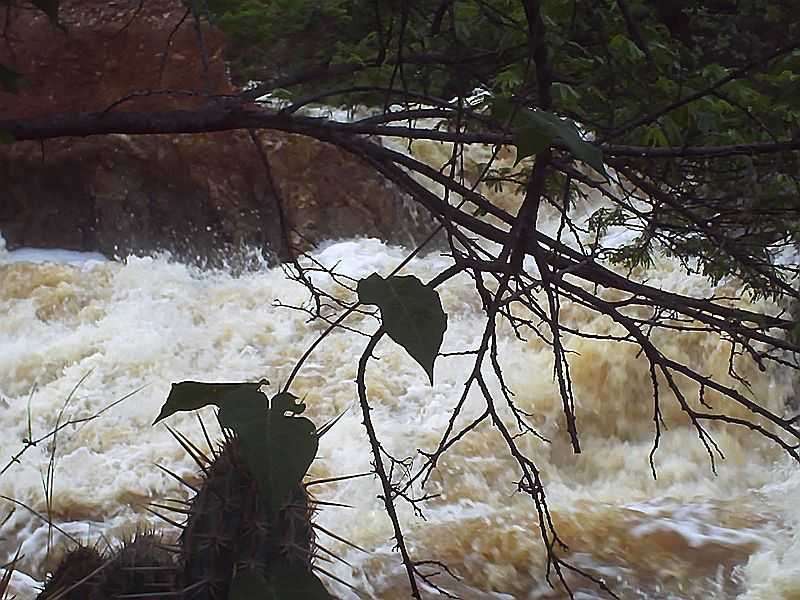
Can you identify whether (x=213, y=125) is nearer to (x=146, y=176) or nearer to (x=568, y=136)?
(x=568, y=136)

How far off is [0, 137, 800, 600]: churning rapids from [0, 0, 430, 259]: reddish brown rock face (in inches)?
14.0

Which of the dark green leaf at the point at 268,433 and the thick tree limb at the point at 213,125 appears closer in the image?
the dark green leaf at the point at 268,433

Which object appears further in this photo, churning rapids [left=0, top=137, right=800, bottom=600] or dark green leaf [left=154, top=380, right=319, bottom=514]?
churning rapids [left=0, top=137, right=800, bottom=600]

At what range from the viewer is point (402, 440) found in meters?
4.58

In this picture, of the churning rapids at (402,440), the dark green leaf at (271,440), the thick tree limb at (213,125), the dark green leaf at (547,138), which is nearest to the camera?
the dark green leaf at (271,440)

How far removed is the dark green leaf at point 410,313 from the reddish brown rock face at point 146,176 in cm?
595

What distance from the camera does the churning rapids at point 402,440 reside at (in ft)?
12.1

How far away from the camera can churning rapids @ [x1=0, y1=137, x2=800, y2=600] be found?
3674 millimetres

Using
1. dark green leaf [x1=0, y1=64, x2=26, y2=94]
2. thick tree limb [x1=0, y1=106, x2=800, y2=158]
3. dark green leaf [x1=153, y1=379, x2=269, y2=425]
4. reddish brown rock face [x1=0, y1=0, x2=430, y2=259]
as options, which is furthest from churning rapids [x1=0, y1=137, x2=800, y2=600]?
dark green leaf [x1=153, y1=379, x2=269, y2=425]

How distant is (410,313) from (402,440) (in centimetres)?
399

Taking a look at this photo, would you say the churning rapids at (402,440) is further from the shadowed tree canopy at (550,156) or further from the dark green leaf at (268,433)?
the dark green leaf at (268,433)

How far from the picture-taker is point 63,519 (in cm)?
396

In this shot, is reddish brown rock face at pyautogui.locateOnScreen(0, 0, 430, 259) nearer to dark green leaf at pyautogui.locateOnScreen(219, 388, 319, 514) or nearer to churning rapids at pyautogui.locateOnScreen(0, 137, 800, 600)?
churning rapids at pyautogui.locateOnScreen(0, 137, 800, 600)

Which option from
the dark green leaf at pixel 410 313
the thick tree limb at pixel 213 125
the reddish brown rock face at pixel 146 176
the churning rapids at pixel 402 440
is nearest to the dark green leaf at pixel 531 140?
the dark green leaf at pixel 410 313
